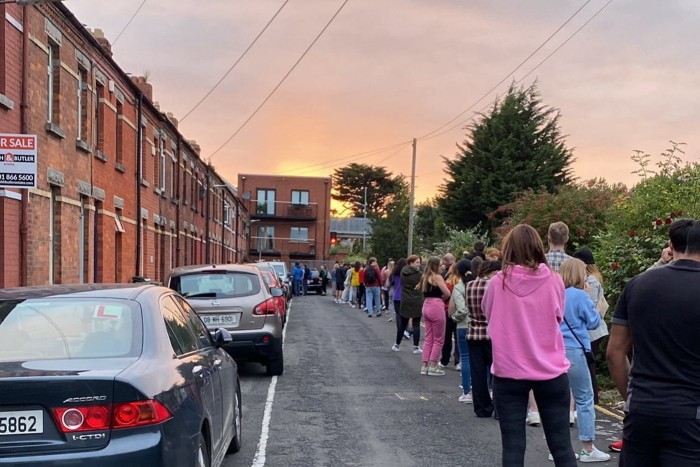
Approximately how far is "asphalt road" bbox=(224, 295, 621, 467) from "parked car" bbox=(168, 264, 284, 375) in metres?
0.49

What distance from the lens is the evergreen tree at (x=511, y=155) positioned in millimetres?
31578

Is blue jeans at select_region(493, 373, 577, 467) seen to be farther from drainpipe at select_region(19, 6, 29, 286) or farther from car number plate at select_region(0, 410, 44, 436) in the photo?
drainpipe at select_region(19, 6, 29, 286)

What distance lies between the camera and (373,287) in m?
23.8

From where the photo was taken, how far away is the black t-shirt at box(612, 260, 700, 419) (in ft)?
10.6

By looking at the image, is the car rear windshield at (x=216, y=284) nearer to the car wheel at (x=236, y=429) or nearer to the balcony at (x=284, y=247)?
the car wheel at (x=236, y=429)

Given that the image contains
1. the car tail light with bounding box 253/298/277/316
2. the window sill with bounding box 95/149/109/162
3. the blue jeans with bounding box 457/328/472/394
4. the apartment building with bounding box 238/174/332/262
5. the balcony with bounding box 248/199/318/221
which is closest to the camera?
the blue jeans with bounding box 457/328/472/394

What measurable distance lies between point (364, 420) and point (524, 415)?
3.63 m

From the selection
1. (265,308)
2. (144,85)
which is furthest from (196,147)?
(265,308)

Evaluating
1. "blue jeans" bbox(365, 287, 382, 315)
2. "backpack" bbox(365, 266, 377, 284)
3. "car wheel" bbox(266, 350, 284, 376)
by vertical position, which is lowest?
"blue jeans" bbox(365, 287, 382, 315)

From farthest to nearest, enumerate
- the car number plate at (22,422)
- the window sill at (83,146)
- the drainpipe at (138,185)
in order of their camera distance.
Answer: the drainpipe at (138,185), the window sill at (83,146), the car number plate at (22,422)

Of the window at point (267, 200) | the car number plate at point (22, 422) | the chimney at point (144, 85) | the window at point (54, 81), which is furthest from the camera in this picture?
the window at point (267, 200)

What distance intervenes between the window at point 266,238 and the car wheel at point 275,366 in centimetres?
5891

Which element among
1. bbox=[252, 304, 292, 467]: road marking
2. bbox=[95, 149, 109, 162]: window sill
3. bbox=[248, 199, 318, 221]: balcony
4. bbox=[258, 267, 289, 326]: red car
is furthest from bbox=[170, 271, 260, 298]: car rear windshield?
bbox=[248, 199, 318, 221]: balcony

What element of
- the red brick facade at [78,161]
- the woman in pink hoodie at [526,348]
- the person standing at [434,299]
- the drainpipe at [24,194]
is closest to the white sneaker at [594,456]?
the woman in pink hoodie at [526,348]
